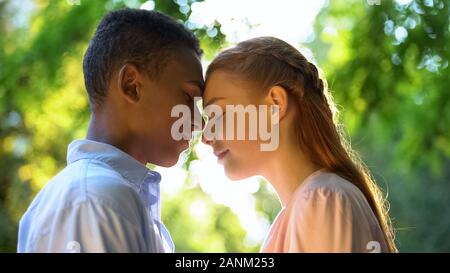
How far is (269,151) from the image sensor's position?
3.56 ft

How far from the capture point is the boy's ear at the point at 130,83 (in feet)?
3.41

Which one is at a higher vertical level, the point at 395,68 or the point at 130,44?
the point at 130,44

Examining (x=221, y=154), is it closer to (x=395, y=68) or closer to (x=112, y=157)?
(x=112, y=157)

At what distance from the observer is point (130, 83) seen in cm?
105

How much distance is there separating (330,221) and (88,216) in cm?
34

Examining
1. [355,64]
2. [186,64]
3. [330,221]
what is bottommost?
[330,221]

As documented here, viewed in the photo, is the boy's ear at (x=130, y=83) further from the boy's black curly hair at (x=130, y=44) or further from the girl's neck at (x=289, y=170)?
the girl's neck at (x=289, y=170)

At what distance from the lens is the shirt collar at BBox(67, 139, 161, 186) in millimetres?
985

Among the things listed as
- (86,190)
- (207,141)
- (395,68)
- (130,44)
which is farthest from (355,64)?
(86,190)

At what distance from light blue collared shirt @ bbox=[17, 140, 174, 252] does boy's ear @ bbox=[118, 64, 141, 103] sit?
0.13m

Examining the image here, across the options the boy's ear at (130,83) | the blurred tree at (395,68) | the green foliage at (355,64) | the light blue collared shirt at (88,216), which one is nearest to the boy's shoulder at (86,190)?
the light blue collared shirt at (88,216)

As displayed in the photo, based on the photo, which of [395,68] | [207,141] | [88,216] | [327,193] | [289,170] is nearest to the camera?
[88,216]

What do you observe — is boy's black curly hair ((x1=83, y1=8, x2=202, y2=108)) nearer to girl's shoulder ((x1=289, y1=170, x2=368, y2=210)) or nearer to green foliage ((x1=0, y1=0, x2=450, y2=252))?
girl's shoulder ((x1=289, y1=170, x2=368, y2=210))
